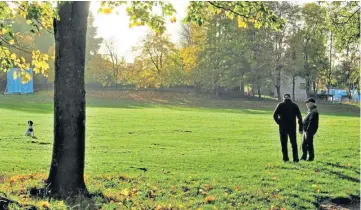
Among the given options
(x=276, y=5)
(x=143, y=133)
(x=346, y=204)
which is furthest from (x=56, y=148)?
(x=276, y=5)

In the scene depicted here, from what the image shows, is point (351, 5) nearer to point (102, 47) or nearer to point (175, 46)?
point (175, 46)

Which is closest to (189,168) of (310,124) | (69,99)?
(310,124)

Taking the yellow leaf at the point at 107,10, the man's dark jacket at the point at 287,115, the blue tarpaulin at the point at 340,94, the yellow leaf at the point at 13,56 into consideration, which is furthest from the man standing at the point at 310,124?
the blue tarpaulin at the point at 340,94

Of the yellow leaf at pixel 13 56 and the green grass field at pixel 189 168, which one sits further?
the green grass field at pixel 189 168

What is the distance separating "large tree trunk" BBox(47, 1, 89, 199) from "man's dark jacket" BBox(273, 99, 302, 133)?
6.49 m

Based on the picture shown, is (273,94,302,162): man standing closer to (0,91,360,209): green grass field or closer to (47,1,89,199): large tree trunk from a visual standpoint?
(0,91,360,209): green grass field

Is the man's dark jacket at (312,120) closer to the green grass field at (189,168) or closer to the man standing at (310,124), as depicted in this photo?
the man standing at (310,124)

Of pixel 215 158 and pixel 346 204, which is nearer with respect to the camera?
pixel 346 204

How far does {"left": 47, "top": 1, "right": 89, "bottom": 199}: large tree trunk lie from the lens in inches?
311

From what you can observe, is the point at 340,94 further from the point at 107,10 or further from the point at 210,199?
the point at 107,10

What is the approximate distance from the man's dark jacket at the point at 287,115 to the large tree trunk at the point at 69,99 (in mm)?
6493

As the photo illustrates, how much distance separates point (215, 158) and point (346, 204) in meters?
5.10

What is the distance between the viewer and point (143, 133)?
20.7 m

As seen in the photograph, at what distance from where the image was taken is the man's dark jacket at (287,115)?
12875 millimetres
